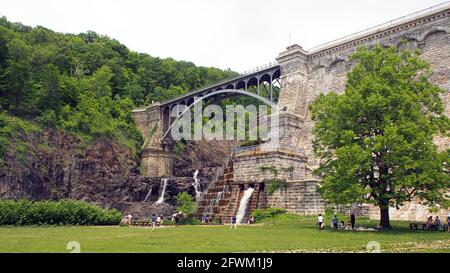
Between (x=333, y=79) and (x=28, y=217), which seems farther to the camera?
(x=333, y=79)

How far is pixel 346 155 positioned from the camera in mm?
24172

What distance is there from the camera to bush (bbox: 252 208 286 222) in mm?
34125

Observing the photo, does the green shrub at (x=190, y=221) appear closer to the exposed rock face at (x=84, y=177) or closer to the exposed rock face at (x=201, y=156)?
the exposed rock face at (x=84, y=177)

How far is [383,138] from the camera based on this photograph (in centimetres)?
2356

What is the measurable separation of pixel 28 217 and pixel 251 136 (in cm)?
3103

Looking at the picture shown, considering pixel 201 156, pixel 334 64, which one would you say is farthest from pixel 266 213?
pixel 201 156

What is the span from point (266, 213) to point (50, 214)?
16.4 m

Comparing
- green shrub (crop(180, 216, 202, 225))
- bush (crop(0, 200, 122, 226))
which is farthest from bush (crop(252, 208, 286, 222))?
bush (crop(0, 200, 122, 226))

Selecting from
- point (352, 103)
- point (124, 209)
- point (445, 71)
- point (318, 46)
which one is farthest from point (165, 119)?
point (352, 103)

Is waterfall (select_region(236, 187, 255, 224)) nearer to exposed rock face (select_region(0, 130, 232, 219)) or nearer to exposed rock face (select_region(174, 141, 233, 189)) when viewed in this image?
exposed rock face (select_region(0, 130, 232, 219))

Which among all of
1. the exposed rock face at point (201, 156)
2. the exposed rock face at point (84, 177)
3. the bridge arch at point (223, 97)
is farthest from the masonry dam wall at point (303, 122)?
the exposed rock face at point (201, 156)

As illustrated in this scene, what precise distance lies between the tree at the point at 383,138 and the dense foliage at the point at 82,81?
37.8 meters

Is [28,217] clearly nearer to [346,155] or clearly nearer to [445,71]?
[346,155]

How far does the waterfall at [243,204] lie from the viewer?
3647 cm
